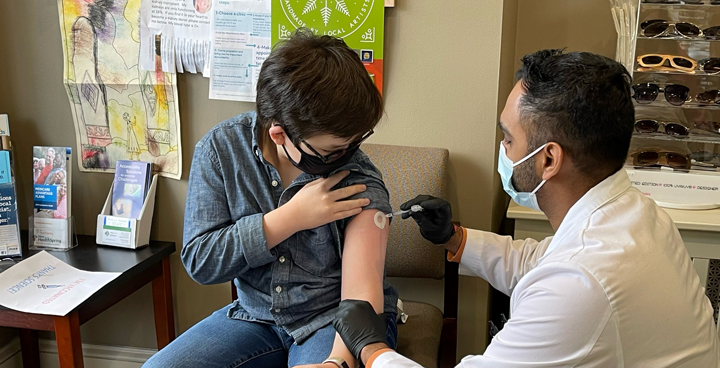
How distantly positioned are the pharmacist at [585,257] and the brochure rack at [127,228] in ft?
3.27

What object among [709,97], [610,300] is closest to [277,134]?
[610,300]

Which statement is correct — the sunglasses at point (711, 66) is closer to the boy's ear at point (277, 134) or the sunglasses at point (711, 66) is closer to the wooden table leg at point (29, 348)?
the boy's ear at point (277, 134)

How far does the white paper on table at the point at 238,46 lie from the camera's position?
1.92 m

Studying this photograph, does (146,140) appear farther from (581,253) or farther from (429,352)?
(581,253)

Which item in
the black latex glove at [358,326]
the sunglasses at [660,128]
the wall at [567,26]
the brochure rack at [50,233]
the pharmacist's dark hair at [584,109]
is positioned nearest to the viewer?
the pharmacist's dark hair at [584,109]

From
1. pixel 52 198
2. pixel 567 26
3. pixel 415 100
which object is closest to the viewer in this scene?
pixel 415 100

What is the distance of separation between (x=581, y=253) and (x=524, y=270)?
54 centimetres

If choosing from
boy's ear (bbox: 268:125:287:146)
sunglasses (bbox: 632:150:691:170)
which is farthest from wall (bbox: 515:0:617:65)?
boy's ear (bbox: 268:125:287:146)

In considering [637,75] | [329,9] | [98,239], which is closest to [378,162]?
[329,9]

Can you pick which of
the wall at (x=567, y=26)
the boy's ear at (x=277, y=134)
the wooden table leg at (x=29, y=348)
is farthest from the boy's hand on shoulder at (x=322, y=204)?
the wooden table leg at (x=29, y=348)

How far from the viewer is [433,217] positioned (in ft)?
5.27

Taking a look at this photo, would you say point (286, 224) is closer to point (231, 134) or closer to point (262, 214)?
point (262, 214)

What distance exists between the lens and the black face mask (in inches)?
51.3

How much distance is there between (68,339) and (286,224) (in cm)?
79
